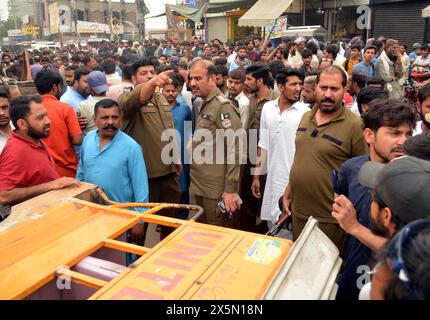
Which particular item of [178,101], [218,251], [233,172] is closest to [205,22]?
[178,101]

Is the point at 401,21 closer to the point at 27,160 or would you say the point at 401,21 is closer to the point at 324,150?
the point at 324,150

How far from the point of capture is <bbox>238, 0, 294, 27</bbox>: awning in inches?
534

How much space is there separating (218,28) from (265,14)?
8.99m

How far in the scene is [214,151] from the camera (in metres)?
3.39

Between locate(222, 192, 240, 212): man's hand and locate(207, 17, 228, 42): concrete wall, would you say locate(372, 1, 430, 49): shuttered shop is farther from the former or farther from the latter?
locate(222, 192, 240, 212): man's hand

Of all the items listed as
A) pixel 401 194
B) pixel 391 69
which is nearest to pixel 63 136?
pixel 401 194

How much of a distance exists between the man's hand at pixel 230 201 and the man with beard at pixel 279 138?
1.81 ft

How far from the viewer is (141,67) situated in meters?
4.12

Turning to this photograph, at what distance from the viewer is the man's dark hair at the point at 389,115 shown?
208 cm

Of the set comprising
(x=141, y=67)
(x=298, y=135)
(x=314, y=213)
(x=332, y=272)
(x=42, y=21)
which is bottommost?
(x=314, y=213)

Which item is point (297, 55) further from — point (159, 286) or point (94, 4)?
point (94, 4)

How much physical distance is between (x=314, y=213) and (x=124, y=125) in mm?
1938

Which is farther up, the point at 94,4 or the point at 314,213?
the point at 94,4

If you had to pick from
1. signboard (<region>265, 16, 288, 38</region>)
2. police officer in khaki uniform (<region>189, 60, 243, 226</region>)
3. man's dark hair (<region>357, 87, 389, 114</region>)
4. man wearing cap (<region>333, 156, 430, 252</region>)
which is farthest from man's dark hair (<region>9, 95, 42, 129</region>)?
signboard (<region>265, 16, 288, 38</region>)
